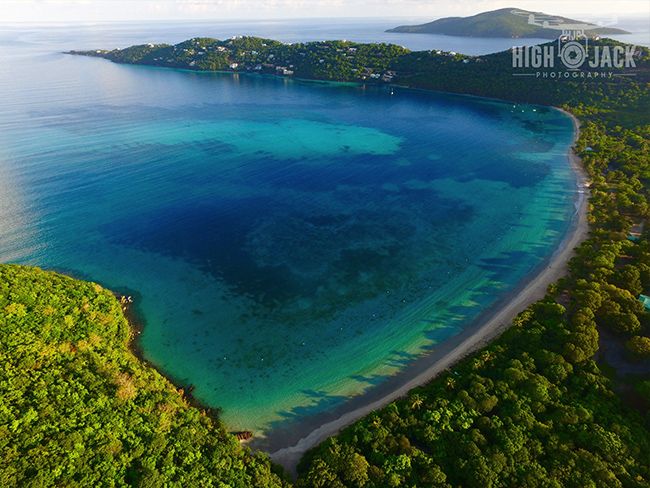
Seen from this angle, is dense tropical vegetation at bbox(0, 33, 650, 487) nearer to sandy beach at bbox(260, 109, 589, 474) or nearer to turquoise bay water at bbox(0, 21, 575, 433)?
sandy beach at bbox(260, 109, 589, 474)

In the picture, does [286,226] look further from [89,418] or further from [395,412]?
[89,418]

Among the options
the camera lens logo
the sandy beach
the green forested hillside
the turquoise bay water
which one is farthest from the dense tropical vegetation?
the camera lens logo

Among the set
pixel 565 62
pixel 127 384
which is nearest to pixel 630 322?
pixel 127 384

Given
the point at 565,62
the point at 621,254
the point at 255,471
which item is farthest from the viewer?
the point at 565,62

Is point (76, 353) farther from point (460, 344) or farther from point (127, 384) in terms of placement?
point (460, 344)

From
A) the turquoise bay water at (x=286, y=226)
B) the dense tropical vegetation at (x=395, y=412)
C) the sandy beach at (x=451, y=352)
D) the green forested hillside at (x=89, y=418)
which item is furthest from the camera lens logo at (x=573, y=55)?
the green forested hillside at (x=89, y=418)
